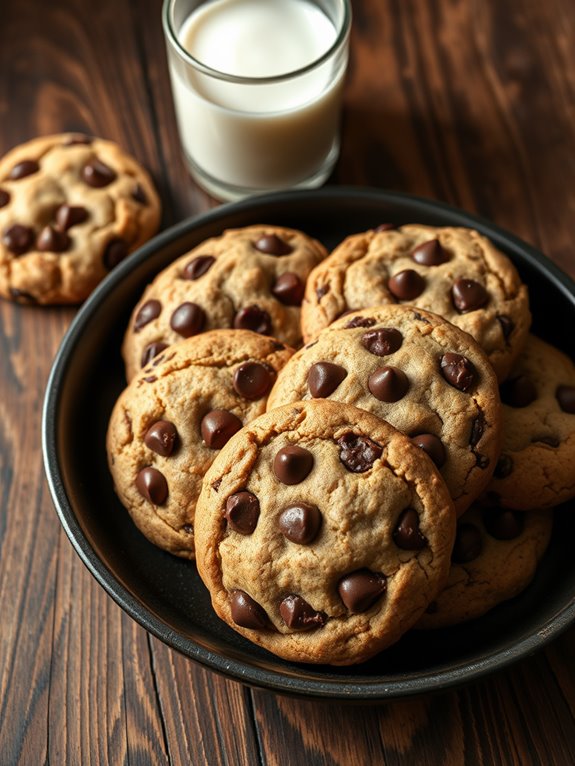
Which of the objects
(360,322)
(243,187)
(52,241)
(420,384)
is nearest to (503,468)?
(420,384)

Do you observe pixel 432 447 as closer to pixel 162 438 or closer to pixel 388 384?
pixel 388 384

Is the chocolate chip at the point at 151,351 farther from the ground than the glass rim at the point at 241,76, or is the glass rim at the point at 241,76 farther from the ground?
the glass rim at the point at 241,76

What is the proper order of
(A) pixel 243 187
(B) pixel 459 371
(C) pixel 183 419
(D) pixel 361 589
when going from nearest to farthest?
(D) pixel 361 589 → (B) pixel 459 371 → (C) pixel 183 419 → (A) pixel 243 187

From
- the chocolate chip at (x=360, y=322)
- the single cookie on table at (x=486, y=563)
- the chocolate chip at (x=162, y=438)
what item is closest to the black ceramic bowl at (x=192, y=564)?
the single cookie on table at (x=486, y=563)

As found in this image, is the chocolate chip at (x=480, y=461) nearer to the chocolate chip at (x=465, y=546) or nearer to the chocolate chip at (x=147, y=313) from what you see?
the chocolate chip at (x=465, y=546)

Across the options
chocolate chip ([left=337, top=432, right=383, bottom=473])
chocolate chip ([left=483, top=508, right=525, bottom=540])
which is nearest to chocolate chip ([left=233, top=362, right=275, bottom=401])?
chocolate chip ([left=337, top=432, right=383, bottom=473])

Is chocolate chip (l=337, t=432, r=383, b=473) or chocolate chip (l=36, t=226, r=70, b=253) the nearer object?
chocolate chip (l=337, t=432, r=383, b=473)

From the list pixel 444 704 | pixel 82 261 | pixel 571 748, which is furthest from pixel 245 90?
Result: pixel 571 748

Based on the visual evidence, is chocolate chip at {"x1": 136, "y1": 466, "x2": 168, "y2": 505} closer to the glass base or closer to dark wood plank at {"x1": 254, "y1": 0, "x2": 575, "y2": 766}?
the glass base
